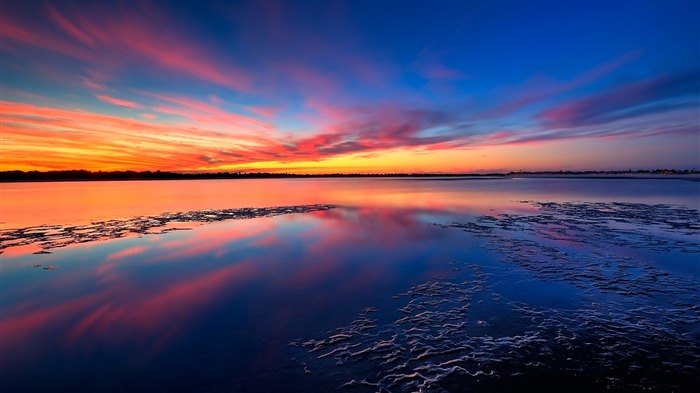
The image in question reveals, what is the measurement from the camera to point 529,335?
20.0 feet

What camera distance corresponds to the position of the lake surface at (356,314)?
200 inches

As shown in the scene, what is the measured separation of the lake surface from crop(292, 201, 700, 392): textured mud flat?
0.03 metres

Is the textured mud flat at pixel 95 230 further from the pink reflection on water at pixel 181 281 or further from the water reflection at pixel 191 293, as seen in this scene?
the pink reflection on water at pixel 181 281

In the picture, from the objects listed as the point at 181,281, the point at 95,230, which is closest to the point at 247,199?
the point at 95,230

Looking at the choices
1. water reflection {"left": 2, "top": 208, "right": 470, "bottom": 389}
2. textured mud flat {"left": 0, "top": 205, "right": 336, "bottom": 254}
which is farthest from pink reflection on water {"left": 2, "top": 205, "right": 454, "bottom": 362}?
textured mud flat {"left": 0, "top": 205, "right": 336, "bottom": 254}

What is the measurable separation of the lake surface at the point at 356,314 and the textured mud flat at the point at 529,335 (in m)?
0.03

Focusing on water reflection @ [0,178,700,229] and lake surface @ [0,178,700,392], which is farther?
water reflection @ [0,178,700,229]

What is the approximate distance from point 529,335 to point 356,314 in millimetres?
3394

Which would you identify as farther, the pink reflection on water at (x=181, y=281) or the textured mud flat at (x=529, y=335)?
the pink reflection on water at (x=181, y=281)

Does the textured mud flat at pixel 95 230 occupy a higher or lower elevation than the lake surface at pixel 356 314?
higher

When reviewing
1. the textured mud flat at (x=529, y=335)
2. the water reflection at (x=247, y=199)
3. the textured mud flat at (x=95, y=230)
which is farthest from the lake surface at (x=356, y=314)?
the water reflection at (x=247, y=199)

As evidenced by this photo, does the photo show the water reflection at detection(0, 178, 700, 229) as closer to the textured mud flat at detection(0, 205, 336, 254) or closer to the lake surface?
the textured mud flat at detection(0, 205, 336, 254)

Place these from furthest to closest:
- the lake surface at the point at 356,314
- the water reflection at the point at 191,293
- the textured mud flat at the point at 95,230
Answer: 1. the textured mud flat at the point at 95,230
2. the water reflection at the point at 191,293
3. the lake surface at the point at 356,314

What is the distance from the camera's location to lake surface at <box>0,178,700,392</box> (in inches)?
200
